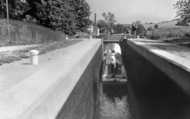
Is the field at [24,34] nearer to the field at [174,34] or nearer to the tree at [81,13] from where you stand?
the tree at [81,13]

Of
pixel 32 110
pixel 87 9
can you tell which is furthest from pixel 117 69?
pixel 87 9

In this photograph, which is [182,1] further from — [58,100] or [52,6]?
[58,100]

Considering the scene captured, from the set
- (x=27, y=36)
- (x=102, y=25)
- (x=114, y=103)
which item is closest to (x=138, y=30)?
(x=102, y=25)

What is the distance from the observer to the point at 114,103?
22.2m

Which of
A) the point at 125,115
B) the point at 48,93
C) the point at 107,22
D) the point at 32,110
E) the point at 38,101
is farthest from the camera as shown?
the point at 107,22

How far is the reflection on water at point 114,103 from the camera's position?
741 inches

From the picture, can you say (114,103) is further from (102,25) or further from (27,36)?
(102,25)

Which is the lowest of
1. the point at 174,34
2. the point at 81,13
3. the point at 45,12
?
the point at 174,34

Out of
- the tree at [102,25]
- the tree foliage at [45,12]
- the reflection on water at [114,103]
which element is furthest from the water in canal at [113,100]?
the tree at [102,25]

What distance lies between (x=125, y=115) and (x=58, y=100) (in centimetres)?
1094

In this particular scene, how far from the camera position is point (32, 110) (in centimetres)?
671

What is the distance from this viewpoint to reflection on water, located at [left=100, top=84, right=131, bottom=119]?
741 inches

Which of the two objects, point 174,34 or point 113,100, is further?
point 174,34

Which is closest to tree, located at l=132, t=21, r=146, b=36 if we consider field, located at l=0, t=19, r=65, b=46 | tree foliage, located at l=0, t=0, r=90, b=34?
tree foliage, located at l=0, t=0, r=90, b=34
